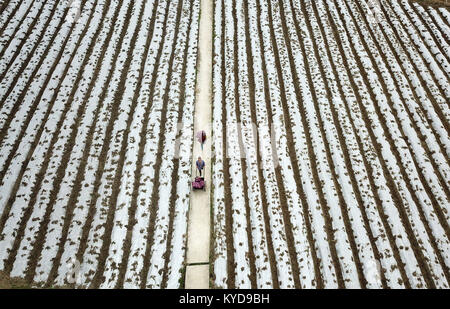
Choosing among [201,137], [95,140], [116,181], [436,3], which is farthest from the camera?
[436,3]

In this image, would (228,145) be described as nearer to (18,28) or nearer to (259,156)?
(259,156)

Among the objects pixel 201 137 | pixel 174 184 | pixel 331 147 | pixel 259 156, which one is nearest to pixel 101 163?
pixel 174 184

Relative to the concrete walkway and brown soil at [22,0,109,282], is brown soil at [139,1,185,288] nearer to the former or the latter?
the concrete walkway

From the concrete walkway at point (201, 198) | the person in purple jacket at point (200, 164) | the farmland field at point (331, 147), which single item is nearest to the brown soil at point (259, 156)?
the farmland field at point (331, 147)

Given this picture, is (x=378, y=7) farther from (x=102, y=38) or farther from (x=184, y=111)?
(x=102, y=38)

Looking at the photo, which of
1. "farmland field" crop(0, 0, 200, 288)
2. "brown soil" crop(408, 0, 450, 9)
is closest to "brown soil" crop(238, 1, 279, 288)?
"farmland field" crop(0, 0, 200, 288)
